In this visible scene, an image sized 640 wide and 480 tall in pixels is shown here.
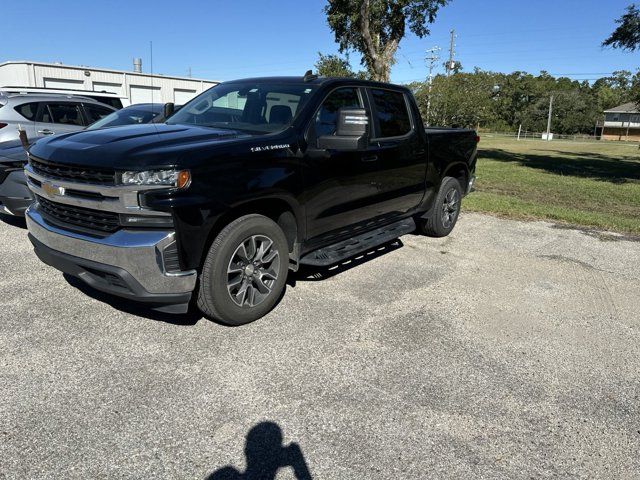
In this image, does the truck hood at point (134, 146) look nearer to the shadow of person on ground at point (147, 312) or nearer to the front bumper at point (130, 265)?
the front bumper at point (130, 265)

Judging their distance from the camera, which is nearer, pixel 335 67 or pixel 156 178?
pixel 156 178

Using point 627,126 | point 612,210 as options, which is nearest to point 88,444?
point 612,210

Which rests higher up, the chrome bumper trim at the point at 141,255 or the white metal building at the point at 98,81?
the white metal building at the point at 98,81

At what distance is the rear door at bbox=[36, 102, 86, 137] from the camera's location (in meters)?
8.86

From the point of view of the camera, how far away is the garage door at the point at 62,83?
25906mm

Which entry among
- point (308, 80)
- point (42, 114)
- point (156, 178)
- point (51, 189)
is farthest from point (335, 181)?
point (42, 114)

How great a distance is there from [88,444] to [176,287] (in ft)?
3.53

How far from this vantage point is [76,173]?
342 centimetres

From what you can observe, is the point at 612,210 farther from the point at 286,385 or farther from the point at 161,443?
the point at 161,443

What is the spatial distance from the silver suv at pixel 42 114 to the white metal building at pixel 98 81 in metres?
13.7

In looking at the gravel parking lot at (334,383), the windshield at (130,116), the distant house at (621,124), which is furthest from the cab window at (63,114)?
the distant house at (621,124)

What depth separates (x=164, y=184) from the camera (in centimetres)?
315

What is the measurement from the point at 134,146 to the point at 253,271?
48.9 inches

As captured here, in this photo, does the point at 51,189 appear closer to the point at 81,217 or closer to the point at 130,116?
the point at 81,217
